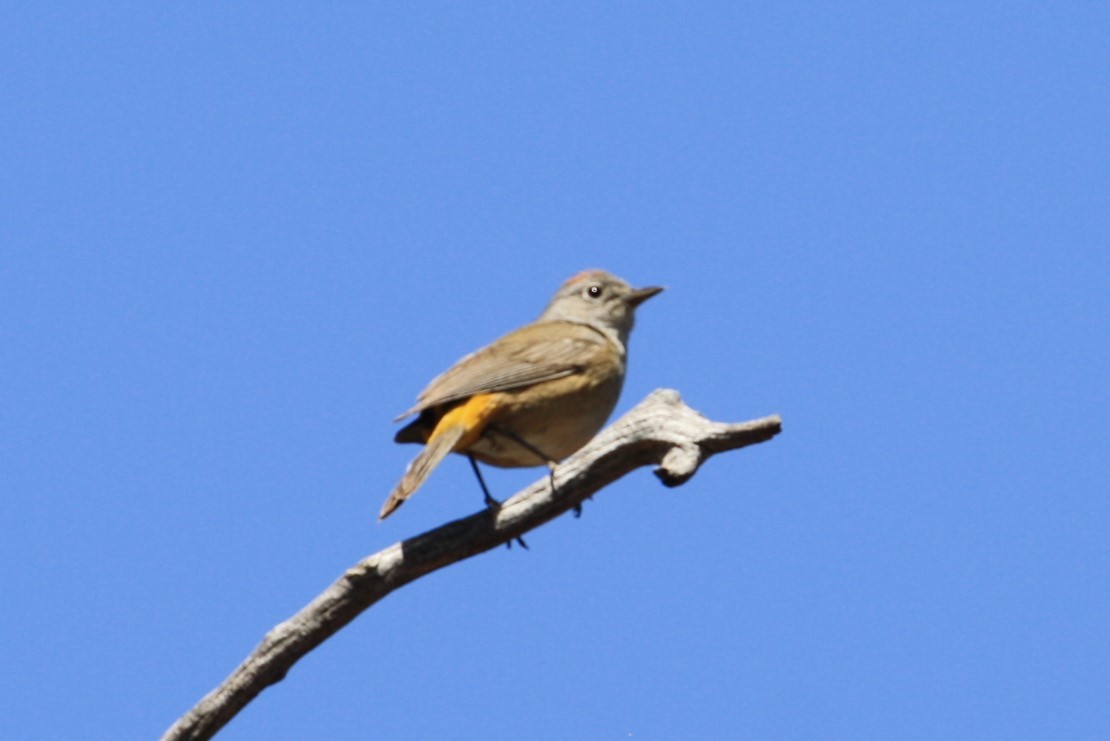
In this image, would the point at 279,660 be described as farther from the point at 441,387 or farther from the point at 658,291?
the point at 658,291

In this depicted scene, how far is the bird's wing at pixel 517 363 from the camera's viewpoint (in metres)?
7.30

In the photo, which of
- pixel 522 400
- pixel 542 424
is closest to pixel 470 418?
pixel 522 400

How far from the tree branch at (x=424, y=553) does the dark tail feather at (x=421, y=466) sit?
0.73ft

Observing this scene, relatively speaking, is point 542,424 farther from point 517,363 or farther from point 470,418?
point 470,418

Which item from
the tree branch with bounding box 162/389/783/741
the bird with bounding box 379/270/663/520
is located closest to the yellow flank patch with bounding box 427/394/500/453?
the bird with bounding box 379/270/663/520

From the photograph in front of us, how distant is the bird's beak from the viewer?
8.99m

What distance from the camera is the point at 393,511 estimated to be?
6.48 meters

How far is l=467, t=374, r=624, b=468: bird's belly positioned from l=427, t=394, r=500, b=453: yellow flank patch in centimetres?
9

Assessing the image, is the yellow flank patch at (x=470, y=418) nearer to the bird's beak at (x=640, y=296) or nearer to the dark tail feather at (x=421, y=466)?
the dark tail feather at (x=421, y=466)

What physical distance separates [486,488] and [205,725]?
1.85 metres

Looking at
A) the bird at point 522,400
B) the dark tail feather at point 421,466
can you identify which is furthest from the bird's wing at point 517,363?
the dark tail feather at point 421,466

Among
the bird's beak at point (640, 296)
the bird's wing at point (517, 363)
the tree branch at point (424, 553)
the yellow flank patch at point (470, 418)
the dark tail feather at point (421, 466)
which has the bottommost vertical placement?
the tree branch at point (424, 553)

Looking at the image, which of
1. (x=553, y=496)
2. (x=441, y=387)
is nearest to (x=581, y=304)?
(x=441, y=387)

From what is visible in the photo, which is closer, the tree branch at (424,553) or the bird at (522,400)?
the tree branch at (424,553)
